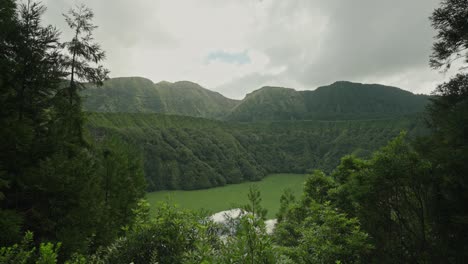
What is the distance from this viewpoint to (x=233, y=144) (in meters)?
132

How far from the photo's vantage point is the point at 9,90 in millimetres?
9367

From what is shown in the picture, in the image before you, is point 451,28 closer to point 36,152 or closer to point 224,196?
point 36,152

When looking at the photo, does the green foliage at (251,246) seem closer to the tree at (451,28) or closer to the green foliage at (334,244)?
the green foliage at (334,244)

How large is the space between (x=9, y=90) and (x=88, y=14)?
9.32 metres

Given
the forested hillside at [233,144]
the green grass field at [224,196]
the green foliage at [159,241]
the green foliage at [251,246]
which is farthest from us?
the forested hillside at [233,144]

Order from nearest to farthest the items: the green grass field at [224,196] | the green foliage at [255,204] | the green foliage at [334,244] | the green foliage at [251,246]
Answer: the green foliage at [251,246], the green foliage at [255,204], the green foliage at [334,244], the green grass field at [224,196]

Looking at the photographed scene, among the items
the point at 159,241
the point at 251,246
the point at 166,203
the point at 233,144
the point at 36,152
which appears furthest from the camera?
the point at 233,144

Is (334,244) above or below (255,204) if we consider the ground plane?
below

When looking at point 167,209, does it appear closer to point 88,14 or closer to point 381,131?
point 88,14

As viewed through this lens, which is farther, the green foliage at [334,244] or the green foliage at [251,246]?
the green foliage at [334,244]

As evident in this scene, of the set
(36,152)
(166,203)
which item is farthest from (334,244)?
(36,152)

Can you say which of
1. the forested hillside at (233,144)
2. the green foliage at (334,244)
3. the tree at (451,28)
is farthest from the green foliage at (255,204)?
the forested hillside at (233,144)

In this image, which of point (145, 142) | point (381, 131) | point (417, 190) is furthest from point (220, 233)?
point (381, 131)

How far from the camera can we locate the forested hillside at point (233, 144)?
9906cm
